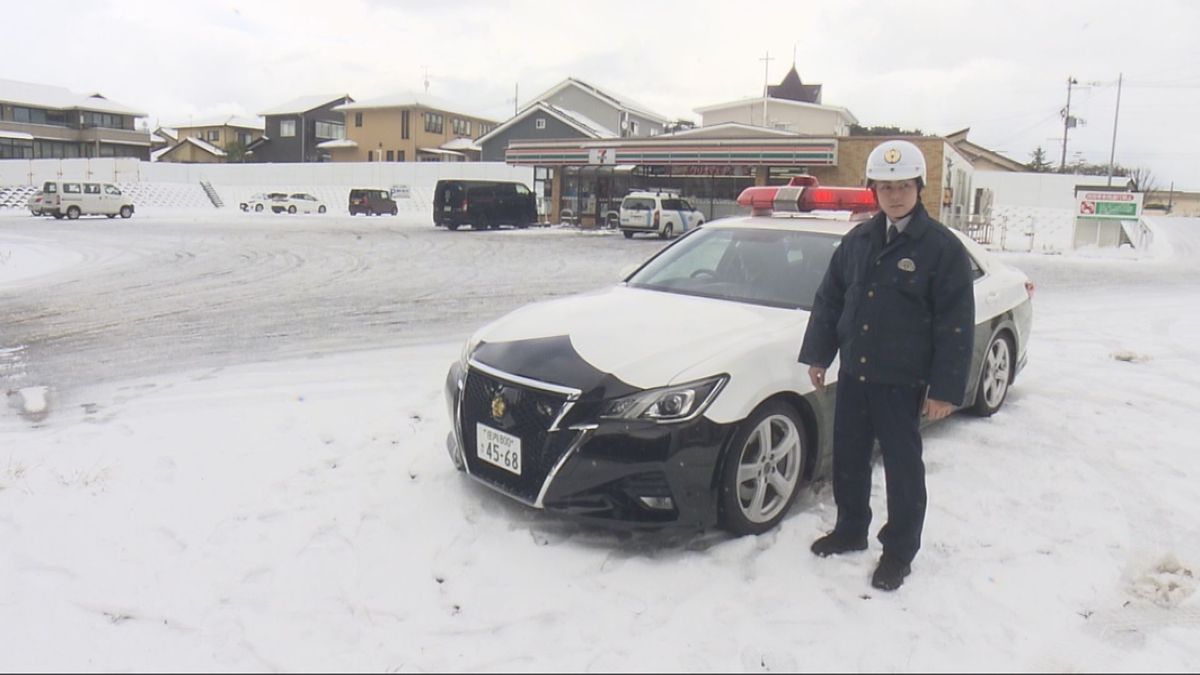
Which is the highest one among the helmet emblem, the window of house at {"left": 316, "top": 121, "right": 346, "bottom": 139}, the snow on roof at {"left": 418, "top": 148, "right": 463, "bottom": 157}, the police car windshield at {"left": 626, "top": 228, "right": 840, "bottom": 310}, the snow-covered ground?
the window of house at {"left": 316, "top": 121, "right": 346, "bottom": 139}

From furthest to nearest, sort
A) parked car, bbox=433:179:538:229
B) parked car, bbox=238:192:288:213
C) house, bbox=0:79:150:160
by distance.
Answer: house, bbox=0:79:150:160 < parked car, bbox=238:192:288:213 < parked car, bbox=433:179:538:229

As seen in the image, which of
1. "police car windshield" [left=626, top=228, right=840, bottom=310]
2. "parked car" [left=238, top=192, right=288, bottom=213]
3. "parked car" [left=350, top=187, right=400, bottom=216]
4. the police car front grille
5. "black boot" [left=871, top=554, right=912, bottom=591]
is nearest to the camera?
"black boot" [left=871, top=554, right=912, bottom=591]

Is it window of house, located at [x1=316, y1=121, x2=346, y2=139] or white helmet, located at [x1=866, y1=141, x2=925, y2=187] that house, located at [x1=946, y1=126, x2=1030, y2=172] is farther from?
white helmet, located at [x1=866, y1=141, x2=925, y2=187]

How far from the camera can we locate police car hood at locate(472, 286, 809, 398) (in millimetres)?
3484

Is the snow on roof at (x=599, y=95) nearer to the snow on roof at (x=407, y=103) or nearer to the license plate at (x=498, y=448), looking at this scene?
the snow on roof at (x=407, y=103)

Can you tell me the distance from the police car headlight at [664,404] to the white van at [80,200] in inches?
1370

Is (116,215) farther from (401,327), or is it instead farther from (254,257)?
(401,327)

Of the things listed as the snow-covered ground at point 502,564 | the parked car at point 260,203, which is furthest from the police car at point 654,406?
the parked car at point 260,203

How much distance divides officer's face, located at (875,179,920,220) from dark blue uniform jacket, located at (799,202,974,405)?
0.18 feet

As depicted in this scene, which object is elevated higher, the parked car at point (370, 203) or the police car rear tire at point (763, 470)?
the parked car at point (370, 203)

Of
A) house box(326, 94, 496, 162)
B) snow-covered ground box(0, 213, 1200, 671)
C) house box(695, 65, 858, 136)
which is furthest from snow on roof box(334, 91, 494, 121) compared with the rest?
snow-covered ground box(0, 213, 1200, 671)

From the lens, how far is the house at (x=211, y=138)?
227 ft

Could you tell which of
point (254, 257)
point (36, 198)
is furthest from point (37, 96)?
point (254, 257)

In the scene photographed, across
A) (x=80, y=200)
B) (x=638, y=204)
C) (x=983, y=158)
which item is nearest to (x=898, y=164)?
(x=638, y=204)
